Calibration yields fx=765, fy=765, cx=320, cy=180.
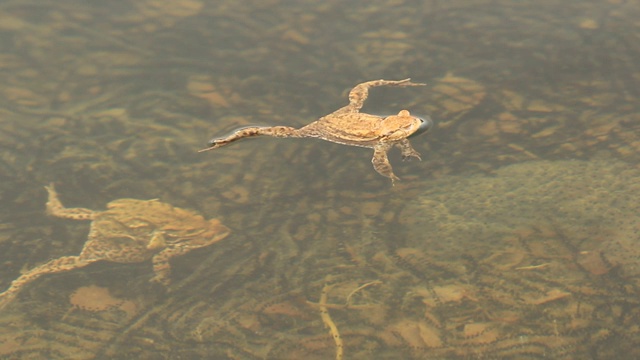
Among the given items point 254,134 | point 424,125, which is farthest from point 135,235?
point 424,125

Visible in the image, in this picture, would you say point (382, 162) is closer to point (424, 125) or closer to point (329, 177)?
Answer: point (329, 177)

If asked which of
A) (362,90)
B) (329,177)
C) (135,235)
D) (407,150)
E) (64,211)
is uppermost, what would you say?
(362,90)

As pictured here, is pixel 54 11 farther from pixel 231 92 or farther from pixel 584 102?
pixel 584 102

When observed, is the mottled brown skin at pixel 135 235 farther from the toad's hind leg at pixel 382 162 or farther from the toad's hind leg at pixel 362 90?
the toad's hind leg at pixel 362 90

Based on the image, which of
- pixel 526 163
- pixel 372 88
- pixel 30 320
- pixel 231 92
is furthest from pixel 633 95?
pixel 30 320

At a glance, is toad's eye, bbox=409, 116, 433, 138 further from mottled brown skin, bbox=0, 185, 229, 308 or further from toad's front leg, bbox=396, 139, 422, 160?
mottled brown skin, bbox=0, 185, 229, 308

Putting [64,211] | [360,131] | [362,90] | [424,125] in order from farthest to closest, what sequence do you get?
1. [362,90]
2. [424,125]
3. [360,131]
4. [64,211]

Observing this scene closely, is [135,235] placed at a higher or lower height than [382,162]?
lower
